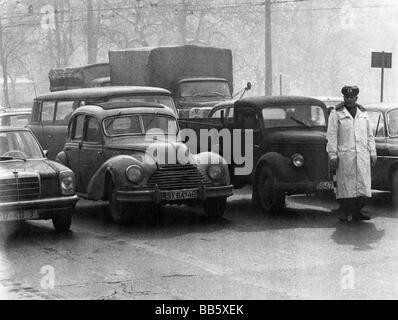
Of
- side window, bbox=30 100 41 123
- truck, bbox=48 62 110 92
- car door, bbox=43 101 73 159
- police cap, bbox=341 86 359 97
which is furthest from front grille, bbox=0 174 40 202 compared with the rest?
truck, bbox=48 62 110 92

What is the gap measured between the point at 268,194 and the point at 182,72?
34.2 feet

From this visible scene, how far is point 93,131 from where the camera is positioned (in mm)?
Answer: 13953

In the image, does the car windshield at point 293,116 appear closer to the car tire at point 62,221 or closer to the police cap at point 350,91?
the police cap at point 350,91

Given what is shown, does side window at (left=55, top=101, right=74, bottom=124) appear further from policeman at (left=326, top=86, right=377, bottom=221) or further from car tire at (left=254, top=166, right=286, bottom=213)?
policeman at (left=326, top=86, right=377, bottom=221)

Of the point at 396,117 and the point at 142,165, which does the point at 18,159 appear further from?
the point at 396,117

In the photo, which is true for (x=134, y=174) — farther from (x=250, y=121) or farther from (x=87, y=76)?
(x=87, y=76)

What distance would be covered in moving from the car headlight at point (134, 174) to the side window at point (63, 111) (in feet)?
21.4

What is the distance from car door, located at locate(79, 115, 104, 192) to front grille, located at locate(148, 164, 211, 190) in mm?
1382

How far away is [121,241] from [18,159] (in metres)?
2.07

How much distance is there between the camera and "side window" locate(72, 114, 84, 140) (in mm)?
14344

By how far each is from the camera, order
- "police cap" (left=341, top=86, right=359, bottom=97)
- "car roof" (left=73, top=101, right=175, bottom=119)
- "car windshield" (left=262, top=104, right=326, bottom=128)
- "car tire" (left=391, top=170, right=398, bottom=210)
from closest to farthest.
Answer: "police cap" (left=341, top=86, right=359, bottom=97) → "car roof" (left=73, top=101, right=175, bottom=119) → "car tire" (left=391, top=170, right=398, bottom=210) → "car windshield" (left=262, top=104, right=326, bottom=128)

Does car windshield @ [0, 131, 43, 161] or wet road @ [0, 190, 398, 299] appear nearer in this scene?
wet road @ [0, 190, 398, 299]
